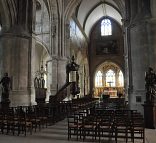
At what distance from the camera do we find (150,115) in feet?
35.3

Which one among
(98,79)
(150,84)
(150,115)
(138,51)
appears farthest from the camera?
(98,79)

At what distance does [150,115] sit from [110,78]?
103ft

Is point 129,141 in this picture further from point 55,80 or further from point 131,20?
point 55,80

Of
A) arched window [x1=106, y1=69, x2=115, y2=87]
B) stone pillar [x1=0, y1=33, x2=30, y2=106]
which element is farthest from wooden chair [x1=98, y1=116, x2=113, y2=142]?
arched window [x1=106, y1=69, x2=115, y2=87]

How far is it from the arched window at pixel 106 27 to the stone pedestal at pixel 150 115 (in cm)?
3216

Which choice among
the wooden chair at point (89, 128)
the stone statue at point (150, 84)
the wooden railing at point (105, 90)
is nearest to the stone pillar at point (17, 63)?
the wooden chair at point (89, 128)

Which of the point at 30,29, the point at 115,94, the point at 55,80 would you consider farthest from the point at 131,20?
the point at 115,94

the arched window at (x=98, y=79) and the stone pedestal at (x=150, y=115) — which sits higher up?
the arched window at (x=98, y=79)

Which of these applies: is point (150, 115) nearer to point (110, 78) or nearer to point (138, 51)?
point (138, 51)

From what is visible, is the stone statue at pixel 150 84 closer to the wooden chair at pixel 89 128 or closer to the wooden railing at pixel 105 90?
the wooden chair at pixel 89 128

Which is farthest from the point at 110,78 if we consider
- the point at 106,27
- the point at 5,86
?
the point at 5,86

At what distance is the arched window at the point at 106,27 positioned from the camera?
41.3m

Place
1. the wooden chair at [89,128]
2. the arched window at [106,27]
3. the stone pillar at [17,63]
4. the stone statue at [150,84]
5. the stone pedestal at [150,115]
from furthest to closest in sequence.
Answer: the arched window at [106,27]
the stone pillar at [17,63]
the stone statue at [150,84]
the stone pedestal at [150,115]
the wooden chair at [89,128]

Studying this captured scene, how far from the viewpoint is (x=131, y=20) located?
1409 centimetres
